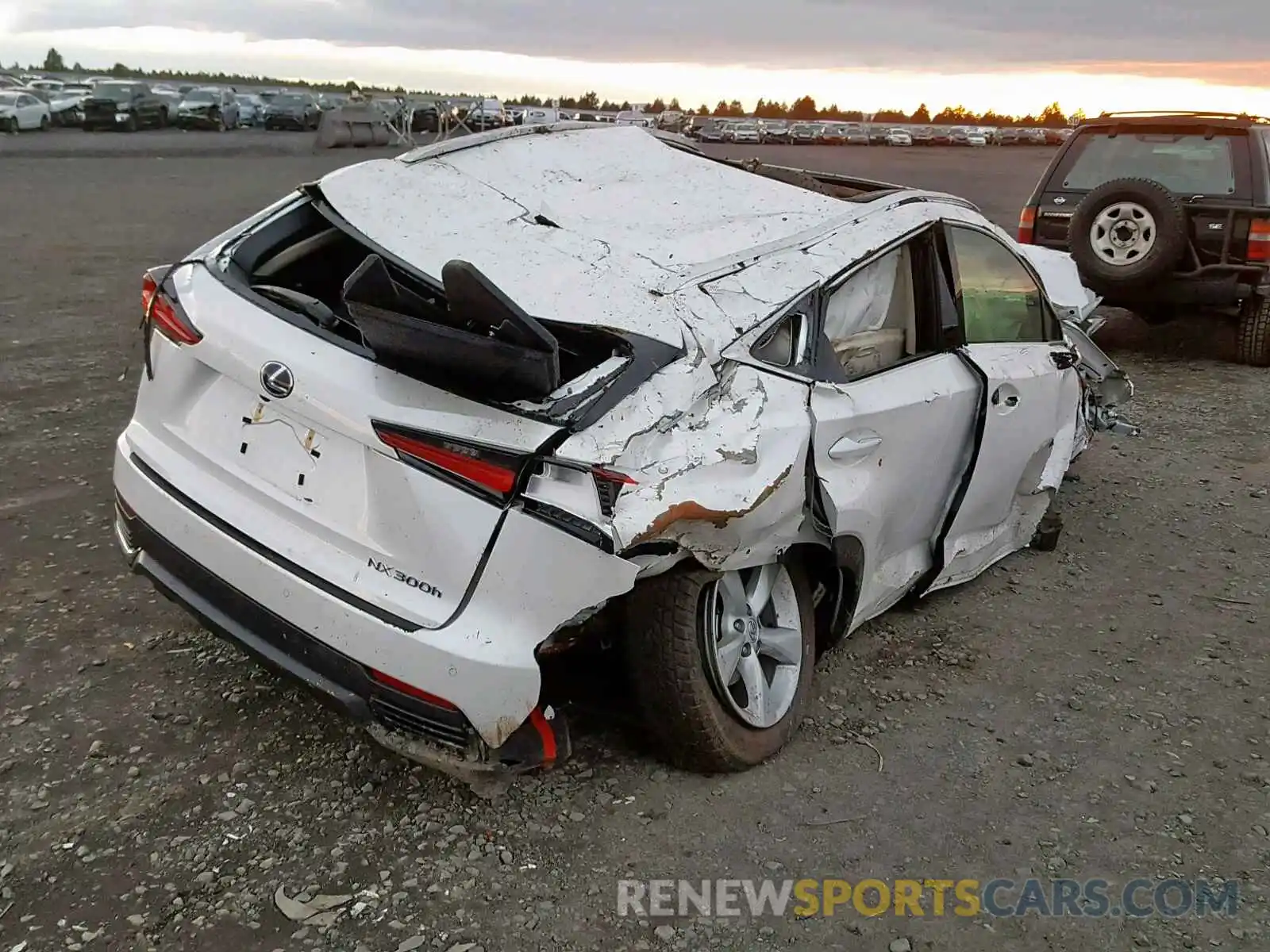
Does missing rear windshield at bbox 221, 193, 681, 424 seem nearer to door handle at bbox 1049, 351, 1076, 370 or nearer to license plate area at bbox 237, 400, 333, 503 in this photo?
license plate area at bbox 237, 400, 333, 503

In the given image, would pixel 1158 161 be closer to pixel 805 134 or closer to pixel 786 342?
pixel 786 342

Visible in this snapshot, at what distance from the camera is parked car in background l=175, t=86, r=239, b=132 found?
34812 millimetres

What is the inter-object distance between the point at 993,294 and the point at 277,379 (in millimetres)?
2668

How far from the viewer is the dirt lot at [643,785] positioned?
103 inches

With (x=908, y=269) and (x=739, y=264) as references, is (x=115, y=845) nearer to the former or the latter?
(x=739, y=264)

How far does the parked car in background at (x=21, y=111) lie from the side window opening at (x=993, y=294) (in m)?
31.1

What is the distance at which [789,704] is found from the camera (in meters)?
3.29

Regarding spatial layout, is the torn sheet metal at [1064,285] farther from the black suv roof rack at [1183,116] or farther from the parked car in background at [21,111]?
the parked car in background at [21,111]

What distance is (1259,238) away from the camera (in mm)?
7734

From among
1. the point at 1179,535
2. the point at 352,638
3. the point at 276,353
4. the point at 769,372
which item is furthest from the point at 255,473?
the point at 1179,535

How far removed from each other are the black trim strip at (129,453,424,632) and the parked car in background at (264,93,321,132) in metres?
37.4

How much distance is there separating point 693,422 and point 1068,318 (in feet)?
12.1

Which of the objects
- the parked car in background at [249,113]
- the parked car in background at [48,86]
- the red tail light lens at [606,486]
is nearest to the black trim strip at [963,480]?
the red tail light lens at [606,486]

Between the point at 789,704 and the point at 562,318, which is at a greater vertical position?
the point at 562,318
